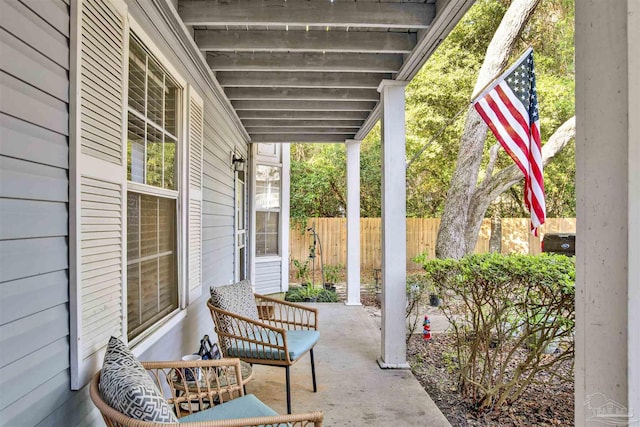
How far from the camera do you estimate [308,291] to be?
660 cm

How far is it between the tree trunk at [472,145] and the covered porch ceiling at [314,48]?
281 centimetres

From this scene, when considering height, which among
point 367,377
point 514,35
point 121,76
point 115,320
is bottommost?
point 367,377

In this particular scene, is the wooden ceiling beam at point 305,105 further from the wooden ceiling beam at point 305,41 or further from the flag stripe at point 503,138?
the flag stripe at point 503,138

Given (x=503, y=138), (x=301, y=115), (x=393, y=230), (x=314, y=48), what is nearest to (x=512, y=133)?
(x=503, y=138)

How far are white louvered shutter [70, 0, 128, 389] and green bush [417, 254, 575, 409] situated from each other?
2.29 metres

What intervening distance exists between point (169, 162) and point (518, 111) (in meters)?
2.36

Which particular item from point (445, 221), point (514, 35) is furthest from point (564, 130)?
point (445, 221)

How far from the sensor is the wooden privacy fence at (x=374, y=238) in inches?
390

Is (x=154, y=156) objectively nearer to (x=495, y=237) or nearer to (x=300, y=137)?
(x=300, y=137)

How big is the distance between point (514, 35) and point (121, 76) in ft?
21.5

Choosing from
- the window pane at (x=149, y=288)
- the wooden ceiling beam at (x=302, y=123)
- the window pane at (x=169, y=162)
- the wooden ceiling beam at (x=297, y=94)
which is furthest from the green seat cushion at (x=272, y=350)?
the wooden ceiling beam at (x=302, y=123)

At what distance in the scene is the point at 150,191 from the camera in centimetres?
223

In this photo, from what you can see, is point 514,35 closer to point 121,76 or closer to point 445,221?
point 445,221

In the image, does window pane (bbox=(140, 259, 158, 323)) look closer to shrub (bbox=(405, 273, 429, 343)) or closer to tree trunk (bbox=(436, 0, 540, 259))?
shrub (bbox=(405, 273, 429, 343))
